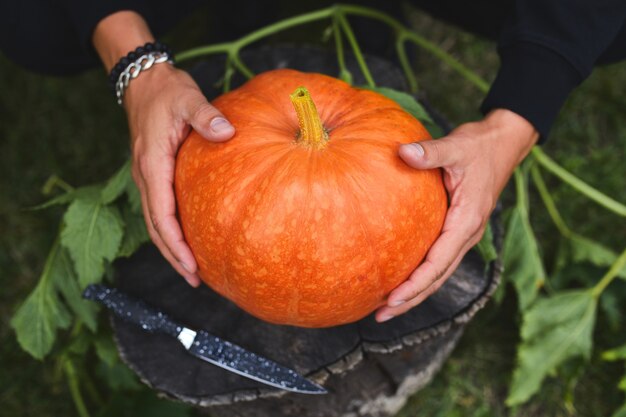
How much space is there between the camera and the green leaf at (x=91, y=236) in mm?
1556

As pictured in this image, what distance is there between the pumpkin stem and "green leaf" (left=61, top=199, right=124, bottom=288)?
568mm

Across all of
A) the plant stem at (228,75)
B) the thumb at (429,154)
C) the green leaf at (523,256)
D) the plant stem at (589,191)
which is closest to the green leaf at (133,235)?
the plant stem at (228,75)

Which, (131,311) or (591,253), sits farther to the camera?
(591,253)

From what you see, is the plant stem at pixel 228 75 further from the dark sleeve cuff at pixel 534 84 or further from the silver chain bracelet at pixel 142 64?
the dark sleeve cuff at pixel 534 84

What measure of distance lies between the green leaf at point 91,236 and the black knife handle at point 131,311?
37mm

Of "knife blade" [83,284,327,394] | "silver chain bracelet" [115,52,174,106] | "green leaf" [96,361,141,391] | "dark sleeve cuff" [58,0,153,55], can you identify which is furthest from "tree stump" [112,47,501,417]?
"dark sleeve cuff" [58,0,153,55]

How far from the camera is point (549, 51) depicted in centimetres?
147

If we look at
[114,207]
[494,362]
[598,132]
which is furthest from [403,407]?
[598,132]

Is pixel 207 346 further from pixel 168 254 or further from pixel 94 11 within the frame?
pixel 94 11

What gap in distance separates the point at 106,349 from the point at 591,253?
4.98ft

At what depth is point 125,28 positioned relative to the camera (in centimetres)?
160

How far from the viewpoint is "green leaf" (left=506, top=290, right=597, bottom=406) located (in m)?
1.94

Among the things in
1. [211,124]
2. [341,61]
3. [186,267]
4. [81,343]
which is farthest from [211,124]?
[81,343]

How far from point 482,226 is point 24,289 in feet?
5.88
